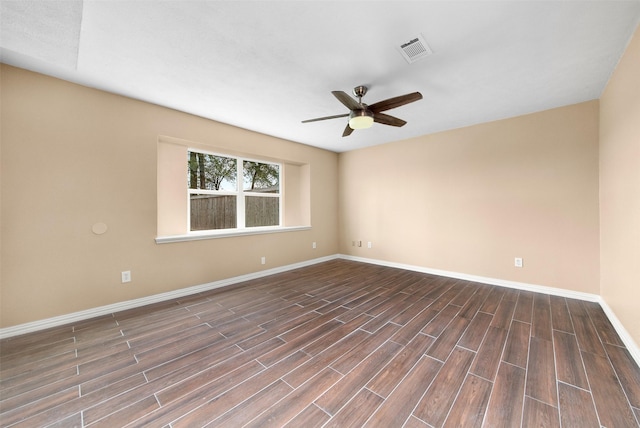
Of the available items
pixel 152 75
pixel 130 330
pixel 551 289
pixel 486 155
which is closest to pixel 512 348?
pixel 551 289

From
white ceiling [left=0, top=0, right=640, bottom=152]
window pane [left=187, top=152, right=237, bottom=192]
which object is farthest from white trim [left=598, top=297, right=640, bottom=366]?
window pane [left=187, top=152, right=237, bottom=192]

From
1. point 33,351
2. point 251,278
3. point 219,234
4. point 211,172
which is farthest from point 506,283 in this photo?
point 33,351

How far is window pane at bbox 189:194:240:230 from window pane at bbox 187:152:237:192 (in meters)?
0.18

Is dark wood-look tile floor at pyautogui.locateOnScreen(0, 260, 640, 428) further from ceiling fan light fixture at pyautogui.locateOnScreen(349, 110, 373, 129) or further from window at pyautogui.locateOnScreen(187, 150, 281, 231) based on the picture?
ceiling fan light fixture at pyautogui.locateOnScreen(349, 110, 373, 129)

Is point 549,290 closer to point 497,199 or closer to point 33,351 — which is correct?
point 497,199

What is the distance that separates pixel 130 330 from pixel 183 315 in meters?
0.46

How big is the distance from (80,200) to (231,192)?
1.88 m

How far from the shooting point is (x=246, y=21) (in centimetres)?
170

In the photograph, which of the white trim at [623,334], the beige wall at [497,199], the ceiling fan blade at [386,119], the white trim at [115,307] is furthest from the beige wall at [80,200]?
the white trim at [623,334]

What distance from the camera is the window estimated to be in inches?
146

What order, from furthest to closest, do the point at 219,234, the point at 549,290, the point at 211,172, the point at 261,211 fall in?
the point at 261,211, the point at 211,172, the point at 219,234, the point at 549,290

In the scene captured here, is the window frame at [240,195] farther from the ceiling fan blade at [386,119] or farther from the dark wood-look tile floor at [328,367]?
the ceiling fan blade at [386,119]

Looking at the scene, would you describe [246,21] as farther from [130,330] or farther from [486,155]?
[486,155]

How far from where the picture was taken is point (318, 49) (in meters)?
1.98
